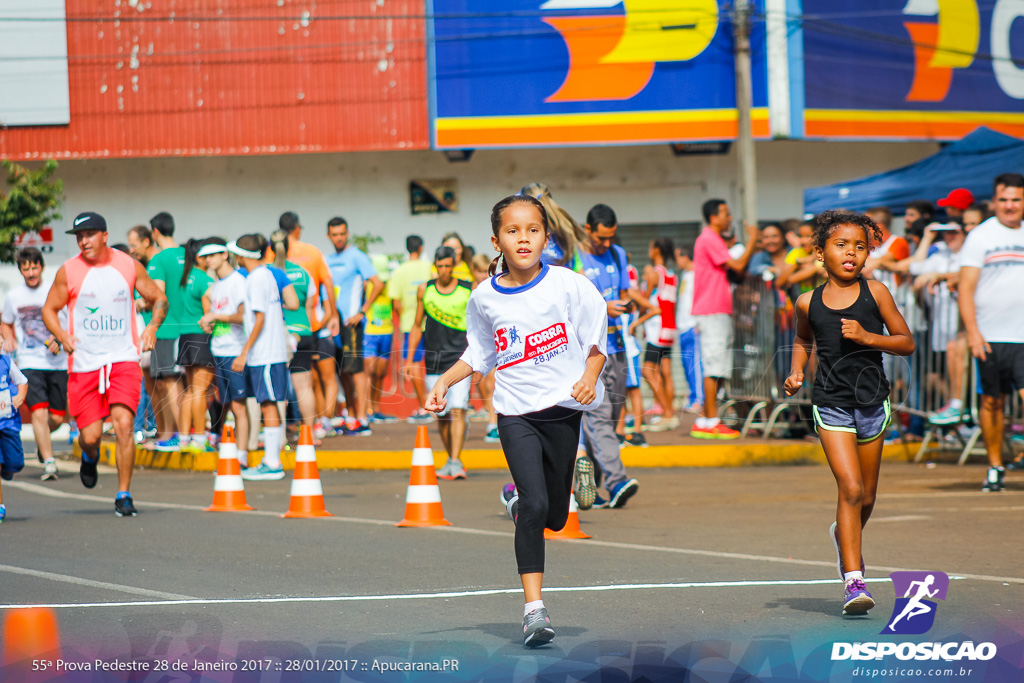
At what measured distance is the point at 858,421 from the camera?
6.08 meters

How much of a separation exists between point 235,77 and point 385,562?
15250 millimetres

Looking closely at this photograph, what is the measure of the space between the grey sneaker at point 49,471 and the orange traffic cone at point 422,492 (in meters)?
4.78

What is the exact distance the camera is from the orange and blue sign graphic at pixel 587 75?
20.7m

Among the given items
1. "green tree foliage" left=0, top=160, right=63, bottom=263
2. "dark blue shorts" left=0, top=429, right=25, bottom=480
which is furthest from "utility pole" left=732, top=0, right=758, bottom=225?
"dark blue shorts" left=0, top=429, right=25, bottom=480

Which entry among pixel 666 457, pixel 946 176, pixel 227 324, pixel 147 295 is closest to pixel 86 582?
pixel 147 295

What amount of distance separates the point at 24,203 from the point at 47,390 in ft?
28.0

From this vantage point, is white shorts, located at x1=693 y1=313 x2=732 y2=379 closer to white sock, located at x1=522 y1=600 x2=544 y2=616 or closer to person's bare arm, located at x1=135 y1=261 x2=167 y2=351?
person's bare arm, located at x1=135 y1=261 x2=167 y2=351

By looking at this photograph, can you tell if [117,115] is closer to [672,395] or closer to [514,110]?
[514,110]

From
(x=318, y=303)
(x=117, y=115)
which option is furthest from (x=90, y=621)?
(x=117, y=115)

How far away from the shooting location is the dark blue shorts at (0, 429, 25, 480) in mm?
9297

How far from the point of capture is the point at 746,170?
65.5ft

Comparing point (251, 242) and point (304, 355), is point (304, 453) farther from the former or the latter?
point (304, 355)

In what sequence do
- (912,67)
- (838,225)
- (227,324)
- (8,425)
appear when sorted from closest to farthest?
1. (838,225)
2. (8,425)
3. (227,324)
4. (912,67)

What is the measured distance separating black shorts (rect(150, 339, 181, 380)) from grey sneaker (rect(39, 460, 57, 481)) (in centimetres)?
155
